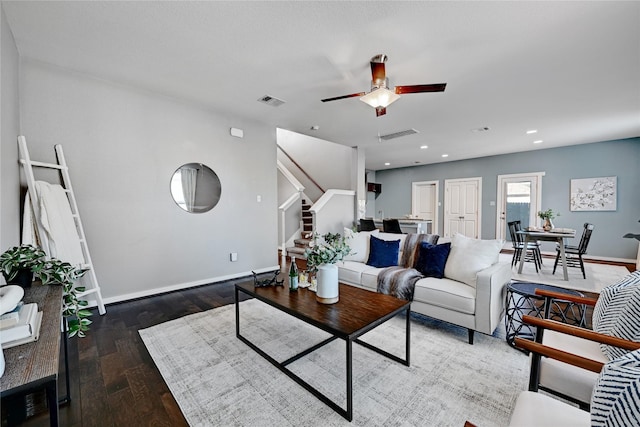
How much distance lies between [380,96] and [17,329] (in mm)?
2863

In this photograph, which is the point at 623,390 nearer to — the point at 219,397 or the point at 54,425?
the point at 54,425

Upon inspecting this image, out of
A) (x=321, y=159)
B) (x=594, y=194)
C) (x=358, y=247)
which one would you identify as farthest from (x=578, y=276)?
(x=321, y=159)

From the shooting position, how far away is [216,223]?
4.11 m

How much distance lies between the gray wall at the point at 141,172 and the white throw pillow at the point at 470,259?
308 cm

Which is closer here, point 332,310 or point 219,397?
point 219,397

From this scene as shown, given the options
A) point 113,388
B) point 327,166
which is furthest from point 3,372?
point 327,166

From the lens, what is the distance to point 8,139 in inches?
85.0

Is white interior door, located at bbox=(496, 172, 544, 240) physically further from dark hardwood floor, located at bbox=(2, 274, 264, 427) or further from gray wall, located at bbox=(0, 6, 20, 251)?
gray wall, located at bbox=(0, 6, 20, 251)

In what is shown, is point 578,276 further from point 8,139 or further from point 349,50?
point 8,139

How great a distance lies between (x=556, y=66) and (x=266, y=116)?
12.0 feet

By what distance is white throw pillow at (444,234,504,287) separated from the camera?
2461 mm

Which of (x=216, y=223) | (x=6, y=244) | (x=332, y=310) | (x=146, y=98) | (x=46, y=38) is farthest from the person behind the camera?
(x=216, y=223)

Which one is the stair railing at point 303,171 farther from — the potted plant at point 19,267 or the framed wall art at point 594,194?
the potted plant at point 19,267

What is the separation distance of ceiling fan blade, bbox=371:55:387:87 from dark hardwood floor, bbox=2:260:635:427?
3037 mm
